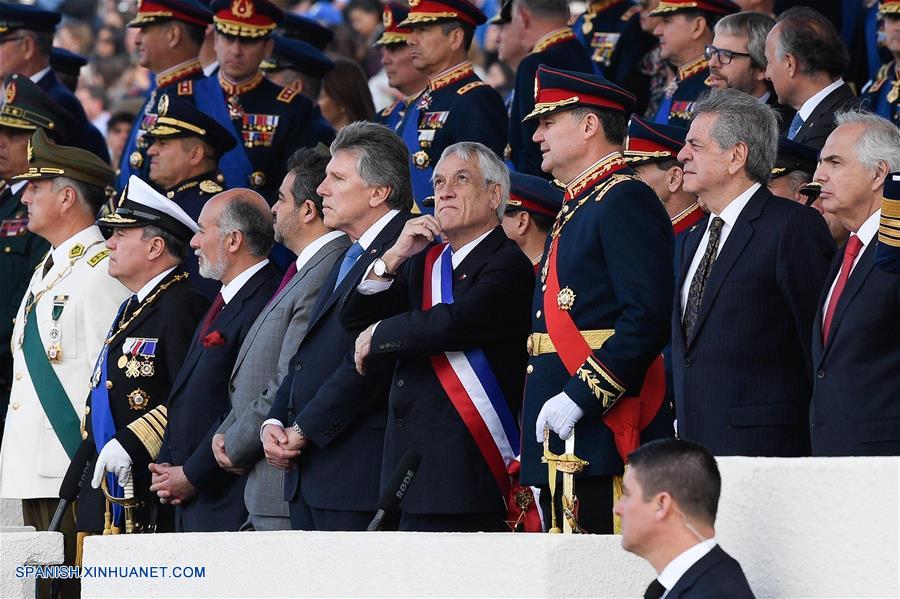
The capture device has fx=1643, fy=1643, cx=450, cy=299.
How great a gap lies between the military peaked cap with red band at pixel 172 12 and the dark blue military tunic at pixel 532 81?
87.5 inches

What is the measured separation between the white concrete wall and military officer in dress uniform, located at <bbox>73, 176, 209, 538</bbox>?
1169 millimetres

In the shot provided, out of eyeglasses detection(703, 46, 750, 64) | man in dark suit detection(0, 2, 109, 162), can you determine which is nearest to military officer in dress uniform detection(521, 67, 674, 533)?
eyeglasses detection(703, 46, 750, 64)

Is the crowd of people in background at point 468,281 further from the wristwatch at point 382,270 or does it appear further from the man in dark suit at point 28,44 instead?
the man in dark suit at point 28,44

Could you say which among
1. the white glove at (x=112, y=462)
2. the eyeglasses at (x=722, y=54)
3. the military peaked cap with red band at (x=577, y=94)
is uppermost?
the military peaked cap with red band at (x=577, y=94)

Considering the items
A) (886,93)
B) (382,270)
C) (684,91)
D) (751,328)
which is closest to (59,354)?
(382,270)

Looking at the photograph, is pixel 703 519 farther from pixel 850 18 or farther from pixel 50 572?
pixel 850 18

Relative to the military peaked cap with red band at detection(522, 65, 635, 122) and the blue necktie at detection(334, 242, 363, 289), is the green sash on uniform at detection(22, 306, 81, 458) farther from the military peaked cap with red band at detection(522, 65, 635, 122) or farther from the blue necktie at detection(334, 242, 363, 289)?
the military peaked cap with red band at detection(522, 65, 635, 122)

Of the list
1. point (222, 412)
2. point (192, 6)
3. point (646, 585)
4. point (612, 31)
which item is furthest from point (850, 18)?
point (646, 585)

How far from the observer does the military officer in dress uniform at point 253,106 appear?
992cm

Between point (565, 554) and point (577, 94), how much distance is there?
202 centimetres

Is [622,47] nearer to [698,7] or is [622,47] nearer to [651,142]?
[698,7]

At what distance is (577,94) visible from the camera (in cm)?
626

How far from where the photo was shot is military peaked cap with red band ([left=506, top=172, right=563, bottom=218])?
7.43m

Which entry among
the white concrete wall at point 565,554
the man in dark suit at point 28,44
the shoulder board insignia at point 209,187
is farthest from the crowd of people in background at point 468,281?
the man in dark suit at point 28,44
